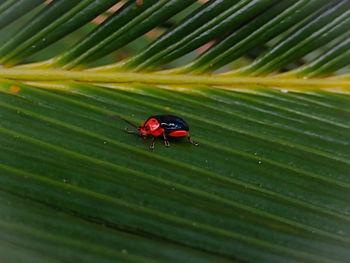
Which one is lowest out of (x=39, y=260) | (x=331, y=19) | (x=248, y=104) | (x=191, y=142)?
(x=39, y=260)

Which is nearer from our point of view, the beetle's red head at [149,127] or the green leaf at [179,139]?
the green leaf at [179,139]

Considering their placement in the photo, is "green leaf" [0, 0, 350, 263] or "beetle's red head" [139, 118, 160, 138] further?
"beetle's red head" [139, 118, 160, 138]

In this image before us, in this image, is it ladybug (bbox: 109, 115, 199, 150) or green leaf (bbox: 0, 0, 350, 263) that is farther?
ladybug (bbox: 109, 115, 199, 150)

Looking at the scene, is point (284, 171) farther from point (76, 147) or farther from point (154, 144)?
point (76, 147)

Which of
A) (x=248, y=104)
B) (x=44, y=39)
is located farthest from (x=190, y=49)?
(x=44, y=39)
